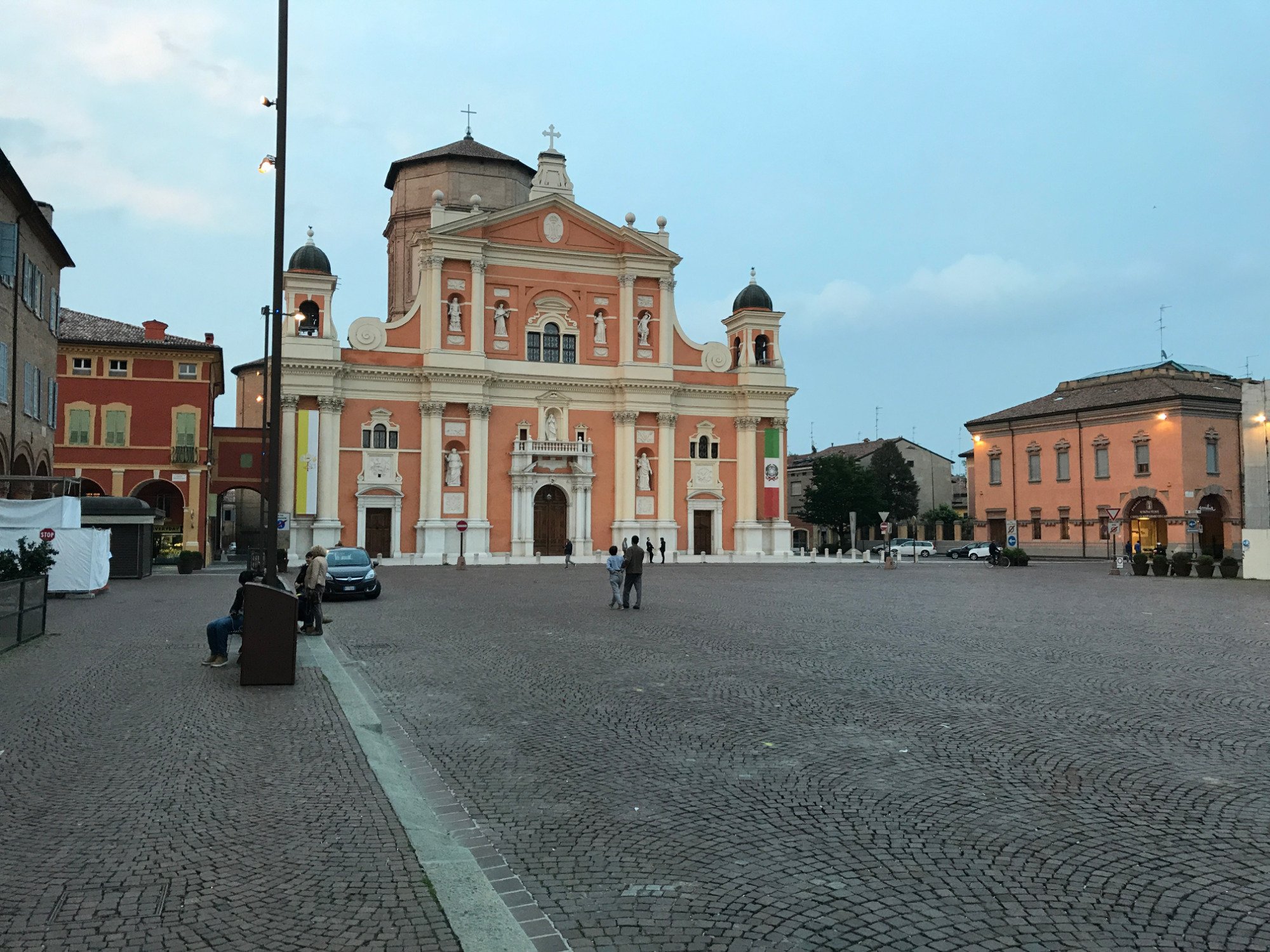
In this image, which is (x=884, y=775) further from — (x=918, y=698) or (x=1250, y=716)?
(x=1250, y=716)

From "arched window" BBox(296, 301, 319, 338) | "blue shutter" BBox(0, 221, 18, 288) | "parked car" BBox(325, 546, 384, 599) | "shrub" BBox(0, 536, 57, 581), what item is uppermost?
"arched window" BBox(296, 301, 319, 338)

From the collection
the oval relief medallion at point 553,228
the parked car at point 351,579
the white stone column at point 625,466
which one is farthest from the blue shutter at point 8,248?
the white stone column at point 625,466

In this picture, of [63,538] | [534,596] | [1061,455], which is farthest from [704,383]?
[63,538]

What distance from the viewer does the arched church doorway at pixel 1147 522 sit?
4834 centimetres

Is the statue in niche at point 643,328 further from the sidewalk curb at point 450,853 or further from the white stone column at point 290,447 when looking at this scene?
the sidewalk curb at point 450,853

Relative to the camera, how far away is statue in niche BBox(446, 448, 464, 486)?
1828 inches

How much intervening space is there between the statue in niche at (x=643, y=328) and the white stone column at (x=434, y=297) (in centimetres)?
1033

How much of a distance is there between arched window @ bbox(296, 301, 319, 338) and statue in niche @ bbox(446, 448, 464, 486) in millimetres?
8674

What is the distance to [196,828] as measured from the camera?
517cm

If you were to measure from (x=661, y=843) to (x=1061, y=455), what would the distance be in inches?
2119

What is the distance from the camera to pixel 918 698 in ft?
29.1

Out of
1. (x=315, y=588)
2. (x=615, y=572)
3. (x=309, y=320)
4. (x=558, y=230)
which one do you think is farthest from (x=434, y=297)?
(x=315, y=588)

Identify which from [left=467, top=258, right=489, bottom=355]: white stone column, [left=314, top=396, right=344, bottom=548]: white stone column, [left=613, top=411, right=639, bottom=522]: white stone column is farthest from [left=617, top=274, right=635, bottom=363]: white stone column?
[left=314, top=396, right=344, bottom=548]: white stone column

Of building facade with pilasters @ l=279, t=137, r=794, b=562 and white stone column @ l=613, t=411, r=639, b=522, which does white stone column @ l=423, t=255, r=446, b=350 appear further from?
white stone column @ l=613, t=411, r=639, b=522
